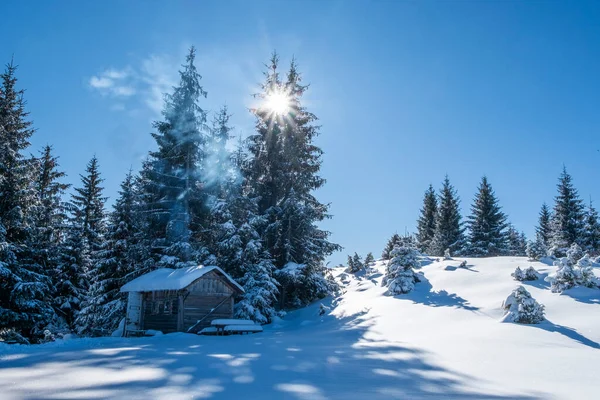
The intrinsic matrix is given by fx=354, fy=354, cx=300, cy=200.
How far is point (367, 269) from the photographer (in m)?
36.6

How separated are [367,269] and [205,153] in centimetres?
2002

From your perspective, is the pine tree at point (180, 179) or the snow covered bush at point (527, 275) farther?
the pine tree at point (180, 179)

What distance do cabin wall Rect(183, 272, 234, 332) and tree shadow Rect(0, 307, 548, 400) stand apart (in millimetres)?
9754

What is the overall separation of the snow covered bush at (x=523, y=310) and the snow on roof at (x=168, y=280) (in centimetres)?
1481

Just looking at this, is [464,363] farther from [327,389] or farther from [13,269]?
[13,269]

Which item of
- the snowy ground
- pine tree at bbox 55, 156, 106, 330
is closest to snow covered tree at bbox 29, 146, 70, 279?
pine tree at bbox 55, 156, 106, 330

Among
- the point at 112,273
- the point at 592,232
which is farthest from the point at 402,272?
the point at 592,232

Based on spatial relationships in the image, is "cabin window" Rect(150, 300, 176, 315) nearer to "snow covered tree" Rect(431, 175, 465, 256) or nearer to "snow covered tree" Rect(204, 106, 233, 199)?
"snow covered tree" Rect(204, 106, 233, 199)

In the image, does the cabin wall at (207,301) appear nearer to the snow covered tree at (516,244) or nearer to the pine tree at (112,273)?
the pine tree at (112,273)

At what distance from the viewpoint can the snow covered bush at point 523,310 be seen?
12602mm

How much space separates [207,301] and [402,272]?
11.9 meters

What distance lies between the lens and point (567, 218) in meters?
36.5

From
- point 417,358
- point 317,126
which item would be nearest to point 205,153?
point 317,126

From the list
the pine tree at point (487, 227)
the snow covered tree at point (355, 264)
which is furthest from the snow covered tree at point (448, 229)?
the snow covered tree at point (355, 264)
